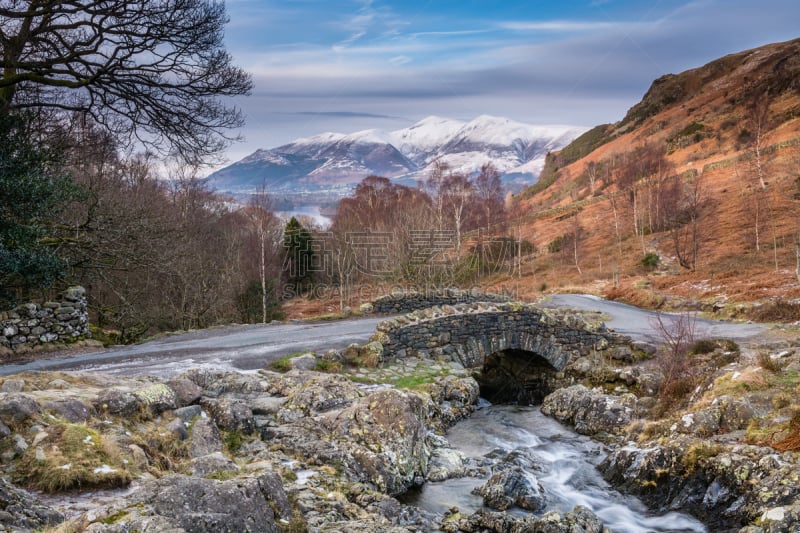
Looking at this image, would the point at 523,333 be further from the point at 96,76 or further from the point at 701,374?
the point at 96,76

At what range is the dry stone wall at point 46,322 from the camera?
48.8 ft

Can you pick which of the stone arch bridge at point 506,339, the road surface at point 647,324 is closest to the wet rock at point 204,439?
the stone arch bridge at point 506,339

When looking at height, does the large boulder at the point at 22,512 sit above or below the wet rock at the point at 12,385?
below

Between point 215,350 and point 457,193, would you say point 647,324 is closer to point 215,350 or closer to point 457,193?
point 215,350

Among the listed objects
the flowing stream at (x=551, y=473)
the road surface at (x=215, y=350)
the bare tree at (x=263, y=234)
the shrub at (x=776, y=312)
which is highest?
the bare tree at (x=263, y=234)

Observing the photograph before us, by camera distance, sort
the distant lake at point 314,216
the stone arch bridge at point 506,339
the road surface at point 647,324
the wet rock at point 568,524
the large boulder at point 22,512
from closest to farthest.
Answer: the large boulder at point 22,512, the wet rock at point 568,524, the stone arch bridge at point 506,339, the road surface at point 647,324, the distant lake at point 314,216

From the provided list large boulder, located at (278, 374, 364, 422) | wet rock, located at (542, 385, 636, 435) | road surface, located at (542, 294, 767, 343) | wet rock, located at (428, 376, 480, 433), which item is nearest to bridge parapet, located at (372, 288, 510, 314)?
road surface, located at (542, 294, 767, 343)

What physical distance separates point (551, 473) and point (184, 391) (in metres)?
7.47

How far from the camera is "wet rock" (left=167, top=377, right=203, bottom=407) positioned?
9453 mm

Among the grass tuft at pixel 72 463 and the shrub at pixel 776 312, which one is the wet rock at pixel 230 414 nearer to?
the grass tuft at pixel 72 463

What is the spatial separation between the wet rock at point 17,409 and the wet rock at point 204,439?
204cm

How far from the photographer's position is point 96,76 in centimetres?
1080

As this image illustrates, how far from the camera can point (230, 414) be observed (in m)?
9.29

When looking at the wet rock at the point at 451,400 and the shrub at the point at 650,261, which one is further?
the shrub at the point at 650,261
